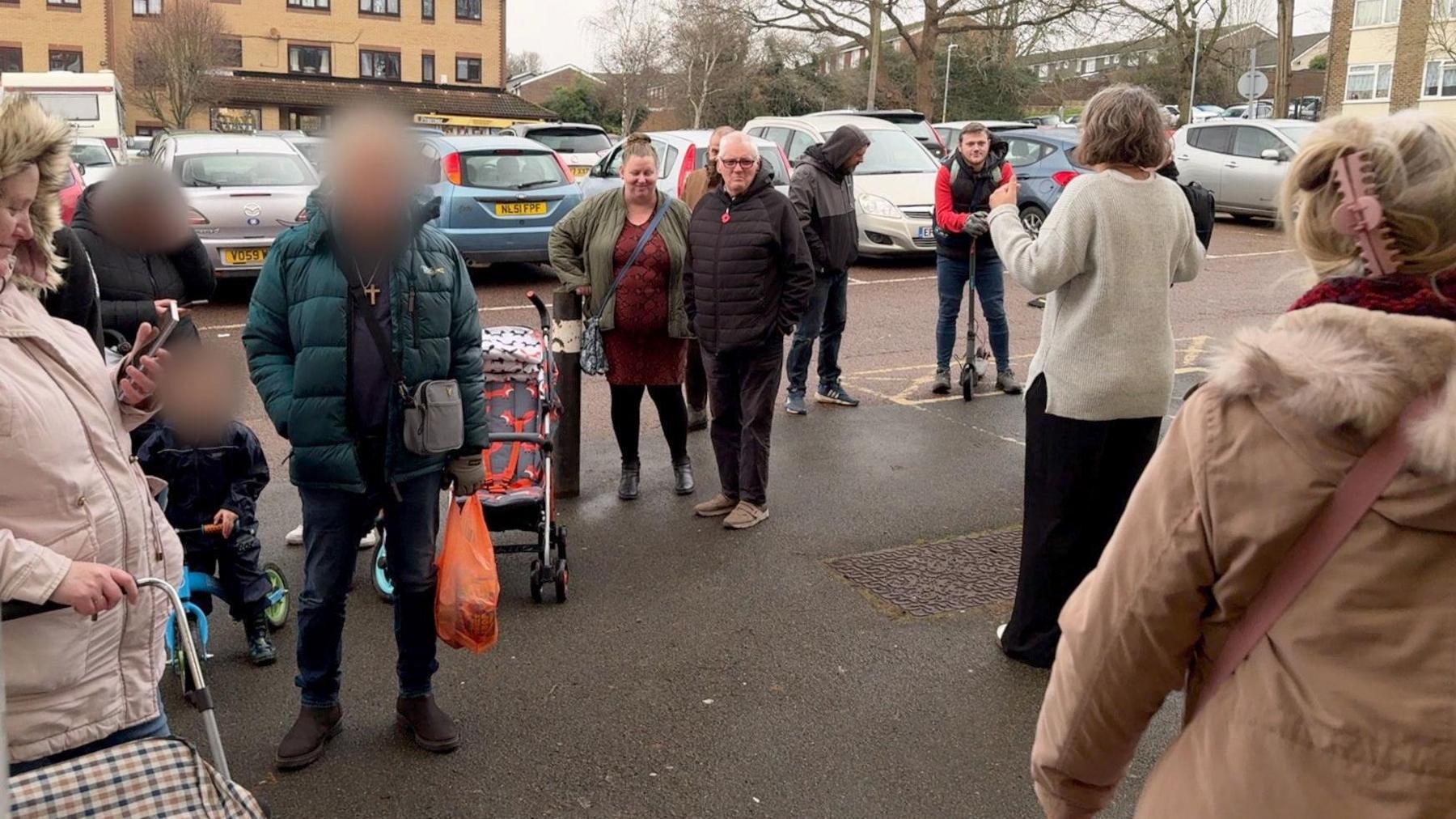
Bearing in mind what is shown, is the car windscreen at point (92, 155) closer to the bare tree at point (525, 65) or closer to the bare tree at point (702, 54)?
the bare tree at point (702, 54)

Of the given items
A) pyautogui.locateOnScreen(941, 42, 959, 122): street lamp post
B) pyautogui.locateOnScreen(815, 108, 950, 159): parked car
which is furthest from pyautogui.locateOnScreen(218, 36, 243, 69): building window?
pyautogui.locateOnScreen(815, 108, 950, 159): parked car

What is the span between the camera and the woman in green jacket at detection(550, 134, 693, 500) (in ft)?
20.7

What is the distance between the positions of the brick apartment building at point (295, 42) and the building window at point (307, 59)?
1.3 inches

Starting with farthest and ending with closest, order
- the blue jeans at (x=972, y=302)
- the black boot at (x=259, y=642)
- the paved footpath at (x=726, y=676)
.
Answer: the blue jeans at (x=972, y=302) < the black boot at (x=259, y=642) < the paved footpath at (x=726, y=676)

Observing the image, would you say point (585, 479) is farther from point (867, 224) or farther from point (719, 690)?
point (867, 224)

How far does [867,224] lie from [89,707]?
13.1 meters

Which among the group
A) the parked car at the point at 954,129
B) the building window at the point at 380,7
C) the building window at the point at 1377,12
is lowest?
the parked car at the point at 954,129

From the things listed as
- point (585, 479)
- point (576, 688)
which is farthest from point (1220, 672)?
point (585, 479)

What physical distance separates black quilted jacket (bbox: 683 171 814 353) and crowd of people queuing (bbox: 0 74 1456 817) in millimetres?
17

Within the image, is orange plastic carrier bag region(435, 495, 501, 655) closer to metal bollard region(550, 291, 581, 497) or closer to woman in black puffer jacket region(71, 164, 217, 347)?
woman in black puffer jacket region(71, 164, 217, 347)

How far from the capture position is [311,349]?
11.8ft

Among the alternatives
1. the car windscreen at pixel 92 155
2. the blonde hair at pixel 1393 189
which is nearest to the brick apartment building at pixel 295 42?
the car windscreen at pixel 92 155

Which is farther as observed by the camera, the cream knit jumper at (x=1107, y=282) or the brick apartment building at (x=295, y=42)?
the brick apartment building at (x=295, y=42)

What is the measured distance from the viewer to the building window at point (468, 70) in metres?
53.4
